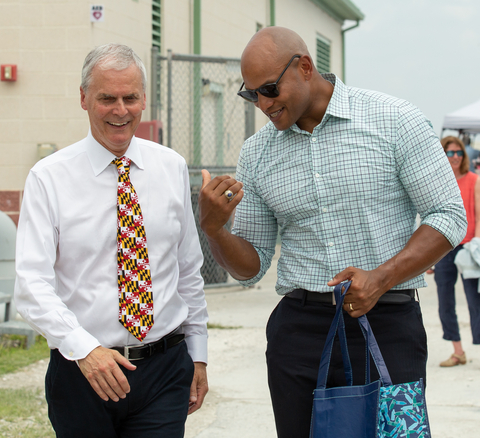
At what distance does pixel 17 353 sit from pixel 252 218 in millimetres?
3917

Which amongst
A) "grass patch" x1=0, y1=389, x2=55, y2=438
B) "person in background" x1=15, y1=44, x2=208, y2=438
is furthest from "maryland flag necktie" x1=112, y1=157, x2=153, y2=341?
"grass patch" x1=0, y1=389, x2=55, y2=438

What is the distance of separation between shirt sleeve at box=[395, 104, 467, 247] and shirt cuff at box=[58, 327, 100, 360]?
46.5 inches

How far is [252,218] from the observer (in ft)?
8.95

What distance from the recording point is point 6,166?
26.3 feet

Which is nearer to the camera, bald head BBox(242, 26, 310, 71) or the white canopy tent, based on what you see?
bald head BBox(242, 26, 310, 71)

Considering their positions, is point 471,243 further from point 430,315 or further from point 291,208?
point 291,208

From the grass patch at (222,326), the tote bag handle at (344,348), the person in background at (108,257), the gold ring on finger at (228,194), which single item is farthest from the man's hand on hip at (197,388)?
the grass patch at (222,326)

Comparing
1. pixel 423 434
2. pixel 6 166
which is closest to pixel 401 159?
pixel 423 434

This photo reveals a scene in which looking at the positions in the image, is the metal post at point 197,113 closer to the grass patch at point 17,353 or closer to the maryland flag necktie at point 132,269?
the grass patch at point 17,353

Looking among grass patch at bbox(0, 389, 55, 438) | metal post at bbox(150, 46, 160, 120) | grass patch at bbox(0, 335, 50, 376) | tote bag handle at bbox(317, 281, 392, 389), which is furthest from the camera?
metal post at bbox(150, 46, 160, 120)

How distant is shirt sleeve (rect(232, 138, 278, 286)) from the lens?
273 centimetres

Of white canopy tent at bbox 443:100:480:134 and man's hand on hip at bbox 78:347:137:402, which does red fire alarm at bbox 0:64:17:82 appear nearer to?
man's hand on hip at bbox 78:347:137:402

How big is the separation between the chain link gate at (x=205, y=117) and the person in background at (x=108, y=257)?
684cm

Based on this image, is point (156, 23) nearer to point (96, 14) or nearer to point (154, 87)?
point (154, 87)
